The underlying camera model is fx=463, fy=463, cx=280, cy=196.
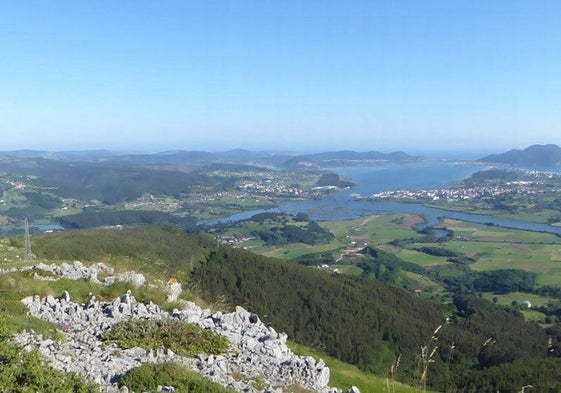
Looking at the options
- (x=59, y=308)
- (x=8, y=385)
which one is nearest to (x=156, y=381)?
(x=8, y=385)

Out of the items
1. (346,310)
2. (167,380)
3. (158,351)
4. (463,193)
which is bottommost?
(346,310)

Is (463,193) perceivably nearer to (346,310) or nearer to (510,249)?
(510,249)

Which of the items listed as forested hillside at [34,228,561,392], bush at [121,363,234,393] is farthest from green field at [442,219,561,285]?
bush at [121,363,234,393]

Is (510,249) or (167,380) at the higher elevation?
(167,380)

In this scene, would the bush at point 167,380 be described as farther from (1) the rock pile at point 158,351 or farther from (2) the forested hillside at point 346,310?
(2) the forested hillside at point 346,310

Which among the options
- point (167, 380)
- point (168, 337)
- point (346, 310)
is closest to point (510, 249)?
point (346, 310)

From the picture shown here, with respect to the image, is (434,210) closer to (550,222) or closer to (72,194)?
(550,222)

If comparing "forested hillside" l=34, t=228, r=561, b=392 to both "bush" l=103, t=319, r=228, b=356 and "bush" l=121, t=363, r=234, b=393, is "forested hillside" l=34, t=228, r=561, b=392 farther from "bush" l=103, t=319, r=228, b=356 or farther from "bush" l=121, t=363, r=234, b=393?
"bush" l=121, t=363, r=234, b=393

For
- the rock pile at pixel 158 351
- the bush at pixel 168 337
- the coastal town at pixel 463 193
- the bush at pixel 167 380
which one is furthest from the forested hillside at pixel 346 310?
the coastal town at pixel 463 193
